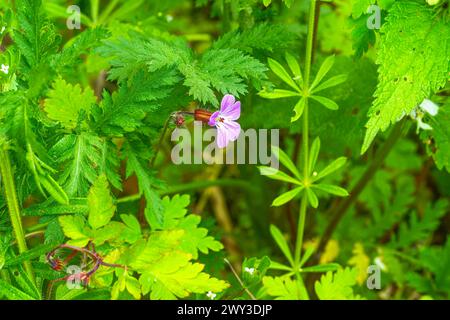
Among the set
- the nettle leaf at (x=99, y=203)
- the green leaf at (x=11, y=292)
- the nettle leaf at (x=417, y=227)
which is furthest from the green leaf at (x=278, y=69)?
the nettle leaf at (x=417, y=227)

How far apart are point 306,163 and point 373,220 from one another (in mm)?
1017

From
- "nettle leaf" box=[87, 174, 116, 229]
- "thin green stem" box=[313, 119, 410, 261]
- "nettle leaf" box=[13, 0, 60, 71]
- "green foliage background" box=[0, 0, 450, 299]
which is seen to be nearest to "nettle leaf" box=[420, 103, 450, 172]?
"green foliage background" box=[0, 0, 450, 299]

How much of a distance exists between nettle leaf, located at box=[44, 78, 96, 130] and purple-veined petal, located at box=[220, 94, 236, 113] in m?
0.28

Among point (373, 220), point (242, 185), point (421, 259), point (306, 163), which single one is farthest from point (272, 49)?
point (373, 220)

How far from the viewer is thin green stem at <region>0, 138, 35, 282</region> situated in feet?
3.65

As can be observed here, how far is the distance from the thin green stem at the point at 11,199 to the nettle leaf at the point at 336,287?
24.6 inches

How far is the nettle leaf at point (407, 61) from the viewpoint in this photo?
1.16m

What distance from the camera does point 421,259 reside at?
188 cm

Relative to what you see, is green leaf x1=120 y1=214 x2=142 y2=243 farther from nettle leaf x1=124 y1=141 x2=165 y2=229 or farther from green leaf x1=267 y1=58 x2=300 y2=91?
green leaf x1=267 y1=58 x2=300 y2=91
